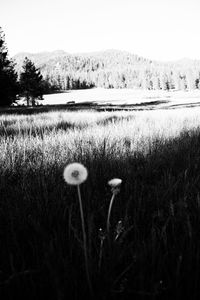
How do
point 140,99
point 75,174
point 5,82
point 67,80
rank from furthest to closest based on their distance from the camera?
point 67,80 → point 140,99 → point 5,82 → point 75,174

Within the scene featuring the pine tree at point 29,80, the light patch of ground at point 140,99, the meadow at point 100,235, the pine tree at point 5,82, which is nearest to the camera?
the meadow at point 100,235

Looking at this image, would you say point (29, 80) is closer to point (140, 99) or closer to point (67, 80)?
point (140, 99)

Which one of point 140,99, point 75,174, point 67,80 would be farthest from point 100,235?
point 67,80

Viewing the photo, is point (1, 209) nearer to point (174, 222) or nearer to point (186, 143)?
point (174, 222)

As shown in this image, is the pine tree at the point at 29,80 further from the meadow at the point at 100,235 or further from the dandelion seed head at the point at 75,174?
the dandelion seed head at the point at 75,174

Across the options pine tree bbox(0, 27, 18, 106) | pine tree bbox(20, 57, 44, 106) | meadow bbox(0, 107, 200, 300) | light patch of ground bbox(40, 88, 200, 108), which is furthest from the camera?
pine tree bbox(20, 57, 44, 106)

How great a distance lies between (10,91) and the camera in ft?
82.4

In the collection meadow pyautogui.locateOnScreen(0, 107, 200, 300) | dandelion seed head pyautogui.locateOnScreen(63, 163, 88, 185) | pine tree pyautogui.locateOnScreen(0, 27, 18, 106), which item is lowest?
meadow pyautogui.locateOnScreen(0, 107, 200, 300)

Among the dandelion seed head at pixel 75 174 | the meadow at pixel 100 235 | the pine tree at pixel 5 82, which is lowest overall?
the meadow at pixel 100 235

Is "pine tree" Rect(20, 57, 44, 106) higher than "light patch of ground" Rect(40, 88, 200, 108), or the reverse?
"pine tree" Rect(20, 57, 44, 106)

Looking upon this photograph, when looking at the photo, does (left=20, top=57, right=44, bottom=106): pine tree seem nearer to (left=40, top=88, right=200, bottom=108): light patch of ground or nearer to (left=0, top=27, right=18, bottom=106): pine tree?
(left=40, top=88, right=200, bottom=108): light patch of ground

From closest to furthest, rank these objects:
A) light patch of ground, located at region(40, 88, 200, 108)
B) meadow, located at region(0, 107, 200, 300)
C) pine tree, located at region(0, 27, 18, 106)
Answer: meadow, located at region(0, 107, 200, 300), pine tree, located at region(0, 27, 18, 106), light patch of ground, located at region(40, 88, 200, 108)

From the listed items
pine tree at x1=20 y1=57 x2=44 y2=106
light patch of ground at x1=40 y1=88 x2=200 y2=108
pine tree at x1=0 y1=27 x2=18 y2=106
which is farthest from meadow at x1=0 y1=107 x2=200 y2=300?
pine tree at x1=20 y1=57 x2=44 y2=106

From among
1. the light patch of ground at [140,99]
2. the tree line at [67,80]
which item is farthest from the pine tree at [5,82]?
the light patch of ground at [140,99]
